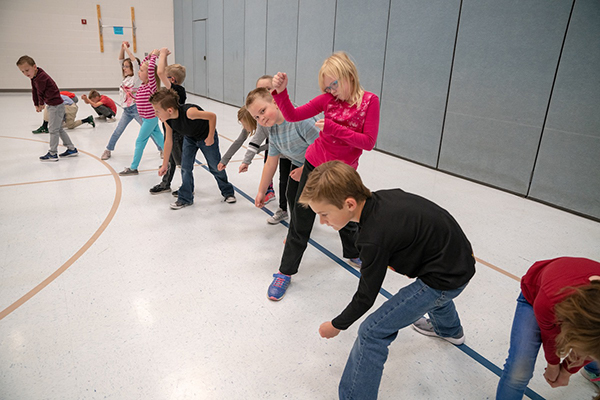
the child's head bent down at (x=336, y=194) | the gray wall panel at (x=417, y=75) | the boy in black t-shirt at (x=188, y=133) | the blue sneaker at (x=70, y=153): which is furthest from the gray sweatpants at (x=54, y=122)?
the child's head bent down at (x=336, y=194)

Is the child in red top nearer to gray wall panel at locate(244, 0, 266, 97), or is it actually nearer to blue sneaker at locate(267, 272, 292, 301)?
blue sneaker at locate(267, 272, 292, 301)

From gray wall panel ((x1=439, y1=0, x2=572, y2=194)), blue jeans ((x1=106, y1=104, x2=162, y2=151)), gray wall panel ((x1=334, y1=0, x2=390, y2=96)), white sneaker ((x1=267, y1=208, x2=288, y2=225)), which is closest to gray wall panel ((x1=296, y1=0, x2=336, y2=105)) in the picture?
gray wall panel ((x1=334, y1=0, x2=390, y2=96))

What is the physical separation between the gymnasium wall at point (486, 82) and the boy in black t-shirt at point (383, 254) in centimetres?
306

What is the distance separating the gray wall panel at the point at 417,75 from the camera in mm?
4559

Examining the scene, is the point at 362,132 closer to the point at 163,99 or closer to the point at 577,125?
the point at 163,99

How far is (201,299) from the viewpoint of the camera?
2135 mm

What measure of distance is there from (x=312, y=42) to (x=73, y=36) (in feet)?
28.4

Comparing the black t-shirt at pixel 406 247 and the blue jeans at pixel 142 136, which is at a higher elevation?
the black t-shirt at pixel 406 247

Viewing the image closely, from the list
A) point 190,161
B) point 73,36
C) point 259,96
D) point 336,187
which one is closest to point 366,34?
point 190,161

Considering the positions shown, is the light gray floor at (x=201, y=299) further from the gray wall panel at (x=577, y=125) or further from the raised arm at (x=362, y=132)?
the raised arm at (x=362, y=132)

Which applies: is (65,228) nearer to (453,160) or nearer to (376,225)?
(376,225)

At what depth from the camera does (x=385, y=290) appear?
2.28 m

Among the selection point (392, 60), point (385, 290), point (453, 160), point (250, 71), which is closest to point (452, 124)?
point (453, 160)

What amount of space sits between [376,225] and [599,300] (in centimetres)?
63
